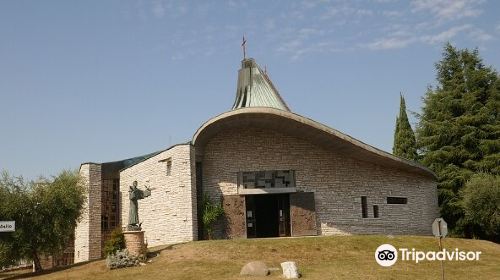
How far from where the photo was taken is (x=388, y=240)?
22.7m

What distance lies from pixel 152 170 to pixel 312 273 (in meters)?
13.2

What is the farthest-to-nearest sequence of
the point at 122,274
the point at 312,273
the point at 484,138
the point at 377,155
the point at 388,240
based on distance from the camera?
the point at 484,138 → the point at 377,155 → the point at 388,240 → the point at 122,274 → the point at 312,273

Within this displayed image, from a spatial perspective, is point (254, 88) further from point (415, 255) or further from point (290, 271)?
point (290, 271)

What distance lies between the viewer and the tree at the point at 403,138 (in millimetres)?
40656

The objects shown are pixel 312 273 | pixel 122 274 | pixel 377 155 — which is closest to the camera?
pixel 312 273

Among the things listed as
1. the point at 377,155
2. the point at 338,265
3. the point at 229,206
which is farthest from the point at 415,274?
the point at 229,206

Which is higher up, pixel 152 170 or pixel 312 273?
pixel 152 170

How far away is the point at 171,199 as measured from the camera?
2595 cm

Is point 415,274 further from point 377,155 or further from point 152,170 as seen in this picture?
point 152,170

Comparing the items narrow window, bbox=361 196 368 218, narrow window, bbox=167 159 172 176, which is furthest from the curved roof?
narrow window, bbox=361 196 368 218

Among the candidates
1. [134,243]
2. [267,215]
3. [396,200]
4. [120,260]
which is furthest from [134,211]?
[396,200]

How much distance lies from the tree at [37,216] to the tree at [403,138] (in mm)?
26603

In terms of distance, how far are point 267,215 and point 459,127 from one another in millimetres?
13864

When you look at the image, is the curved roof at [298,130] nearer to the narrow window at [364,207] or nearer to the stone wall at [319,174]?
the stone wall at [319,174]
